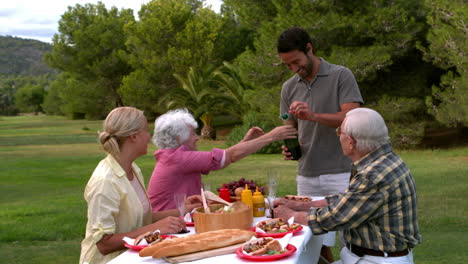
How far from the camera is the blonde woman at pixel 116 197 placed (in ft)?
10.4

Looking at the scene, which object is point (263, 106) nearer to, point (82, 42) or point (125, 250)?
point (125, 250)

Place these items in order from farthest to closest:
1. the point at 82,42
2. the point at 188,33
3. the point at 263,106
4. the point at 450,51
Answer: the point at 82,42 < the point at 188,33 < the point at 263,106 < the point at 450,51

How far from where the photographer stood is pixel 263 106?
66.7 ft

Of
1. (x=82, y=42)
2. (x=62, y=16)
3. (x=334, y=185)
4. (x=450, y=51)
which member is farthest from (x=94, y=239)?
(x=62, y=16)

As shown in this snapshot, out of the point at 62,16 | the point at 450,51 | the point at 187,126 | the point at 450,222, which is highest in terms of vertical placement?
the point at 62,16

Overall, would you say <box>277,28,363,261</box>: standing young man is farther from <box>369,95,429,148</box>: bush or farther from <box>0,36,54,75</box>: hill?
<box>0,36,54,75</box>: hill

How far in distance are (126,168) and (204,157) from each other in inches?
32.6

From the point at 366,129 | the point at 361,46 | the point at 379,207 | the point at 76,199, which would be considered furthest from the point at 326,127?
the point at 361,46

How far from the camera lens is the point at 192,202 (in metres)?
3.97

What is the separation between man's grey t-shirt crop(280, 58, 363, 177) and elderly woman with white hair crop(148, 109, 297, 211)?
1.31 feet

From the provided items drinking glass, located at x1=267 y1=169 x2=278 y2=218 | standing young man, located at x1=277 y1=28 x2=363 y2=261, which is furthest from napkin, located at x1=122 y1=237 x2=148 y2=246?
standing young man, located at x1=277 y1=28 x2=363 y2=261

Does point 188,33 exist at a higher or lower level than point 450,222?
higher

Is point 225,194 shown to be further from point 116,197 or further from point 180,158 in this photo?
point 116,197

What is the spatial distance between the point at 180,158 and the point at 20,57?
150 metres
